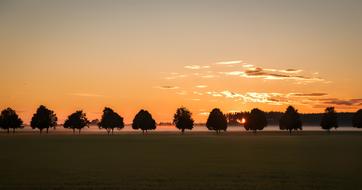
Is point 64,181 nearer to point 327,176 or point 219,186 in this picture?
point 219,186

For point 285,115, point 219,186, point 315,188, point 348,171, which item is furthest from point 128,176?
point 285,115

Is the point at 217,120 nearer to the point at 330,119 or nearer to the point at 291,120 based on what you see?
the point at 291,120

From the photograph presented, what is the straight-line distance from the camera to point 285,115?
189 m

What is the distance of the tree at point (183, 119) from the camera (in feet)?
647

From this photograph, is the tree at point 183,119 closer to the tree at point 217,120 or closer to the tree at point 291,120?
the tree at point 217,120

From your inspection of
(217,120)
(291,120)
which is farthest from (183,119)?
(291,120)

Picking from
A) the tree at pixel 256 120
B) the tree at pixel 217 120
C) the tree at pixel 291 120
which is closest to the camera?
the tree at pixel 291 120

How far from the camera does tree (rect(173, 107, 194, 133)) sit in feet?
647

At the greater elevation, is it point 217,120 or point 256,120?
point 217,120

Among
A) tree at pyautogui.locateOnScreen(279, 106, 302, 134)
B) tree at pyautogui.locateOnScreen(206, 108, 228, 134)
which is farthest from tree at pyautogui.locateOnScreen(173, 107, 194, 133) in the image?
tree at pyautogui.locateOnScreen(279, 106, 302, 134)

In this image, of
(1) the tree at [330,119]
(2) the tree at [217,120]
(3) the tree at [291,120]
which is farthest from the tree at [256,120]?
(1) the tree at [330,119]

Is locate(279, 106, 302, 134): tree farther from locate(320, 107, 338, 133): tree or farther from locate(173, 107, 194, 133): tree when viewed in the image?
locate(173, 107, 194, 133): tree

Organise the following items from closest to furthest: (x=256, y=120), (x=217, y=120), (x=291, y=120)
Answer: (x=291, y=120) → (x=217, y=120) → (x=256, y=120)

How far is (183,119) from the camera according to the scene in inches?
7766
